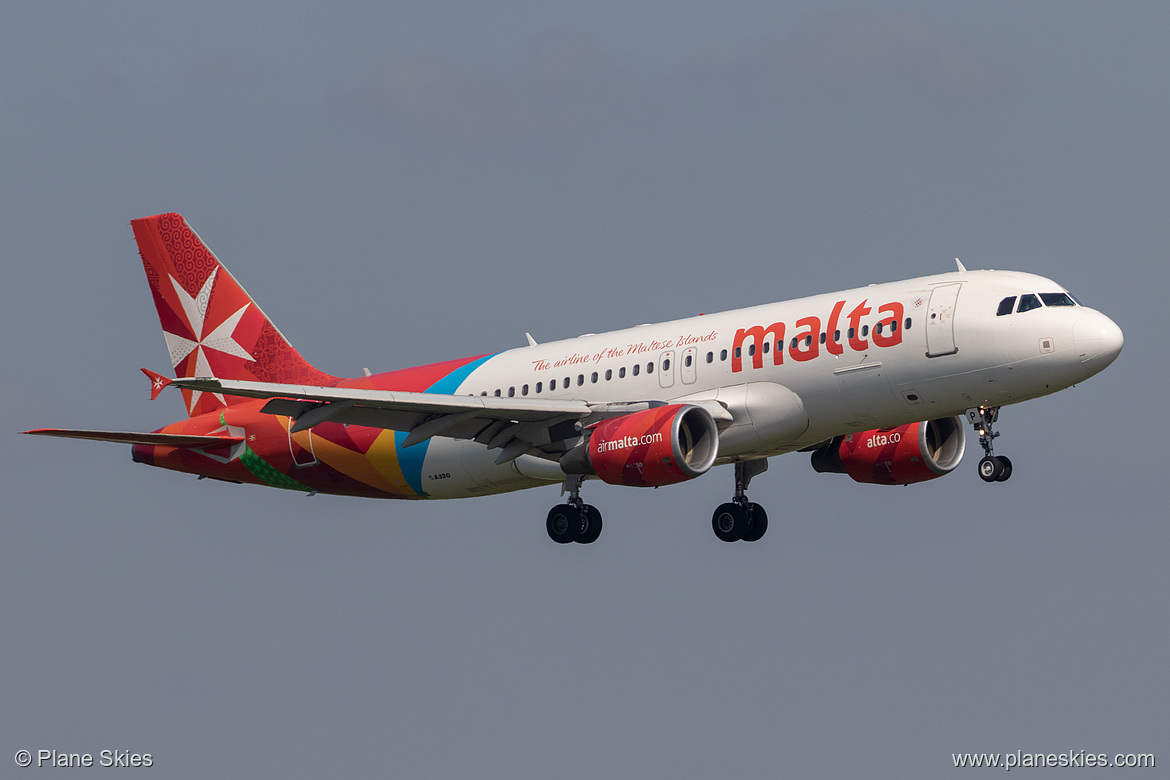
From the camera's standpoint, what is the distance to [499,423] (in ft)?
136

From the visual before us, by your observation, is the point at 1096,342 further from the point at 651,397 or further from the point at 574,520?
the point at 574,520

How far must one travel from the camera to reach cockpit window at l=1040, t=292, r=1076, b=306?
37062 millimetres

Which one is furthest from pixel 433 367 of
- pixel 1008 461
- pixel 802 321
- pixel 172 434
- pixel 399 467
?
pixel 1008 461

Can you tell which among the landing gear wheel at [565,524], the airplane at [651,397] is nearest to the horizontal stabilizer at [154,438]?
the airplane at [651,397]

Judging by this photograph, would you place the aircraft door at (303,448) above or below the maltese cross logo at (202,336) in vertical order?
below

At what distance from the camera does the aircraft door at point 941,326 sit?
37.0 meters

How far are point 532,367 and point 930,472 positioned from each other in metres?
10.4

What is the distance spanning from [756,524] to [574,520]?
16.9 ft

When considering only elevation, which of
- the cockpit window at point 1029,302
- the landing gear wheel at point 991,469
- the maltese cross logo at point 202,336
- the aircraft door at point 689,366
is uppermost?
the maltese cross logo at point 202,336

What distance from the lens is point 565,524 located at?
43.1 metres

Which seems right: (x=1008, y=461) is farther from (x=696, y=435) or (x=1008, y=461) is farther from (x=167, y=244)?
(x=167, y=244)

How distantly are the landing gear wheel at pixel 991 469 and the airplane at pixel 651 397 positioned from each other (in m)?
0.04

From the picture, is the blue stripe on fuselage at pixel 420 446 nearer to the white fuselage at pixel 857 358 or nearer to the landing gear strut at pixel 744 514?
the white fuselage at pixel 857 358

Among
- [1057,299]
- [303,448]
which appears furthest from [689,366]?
[303,448]
